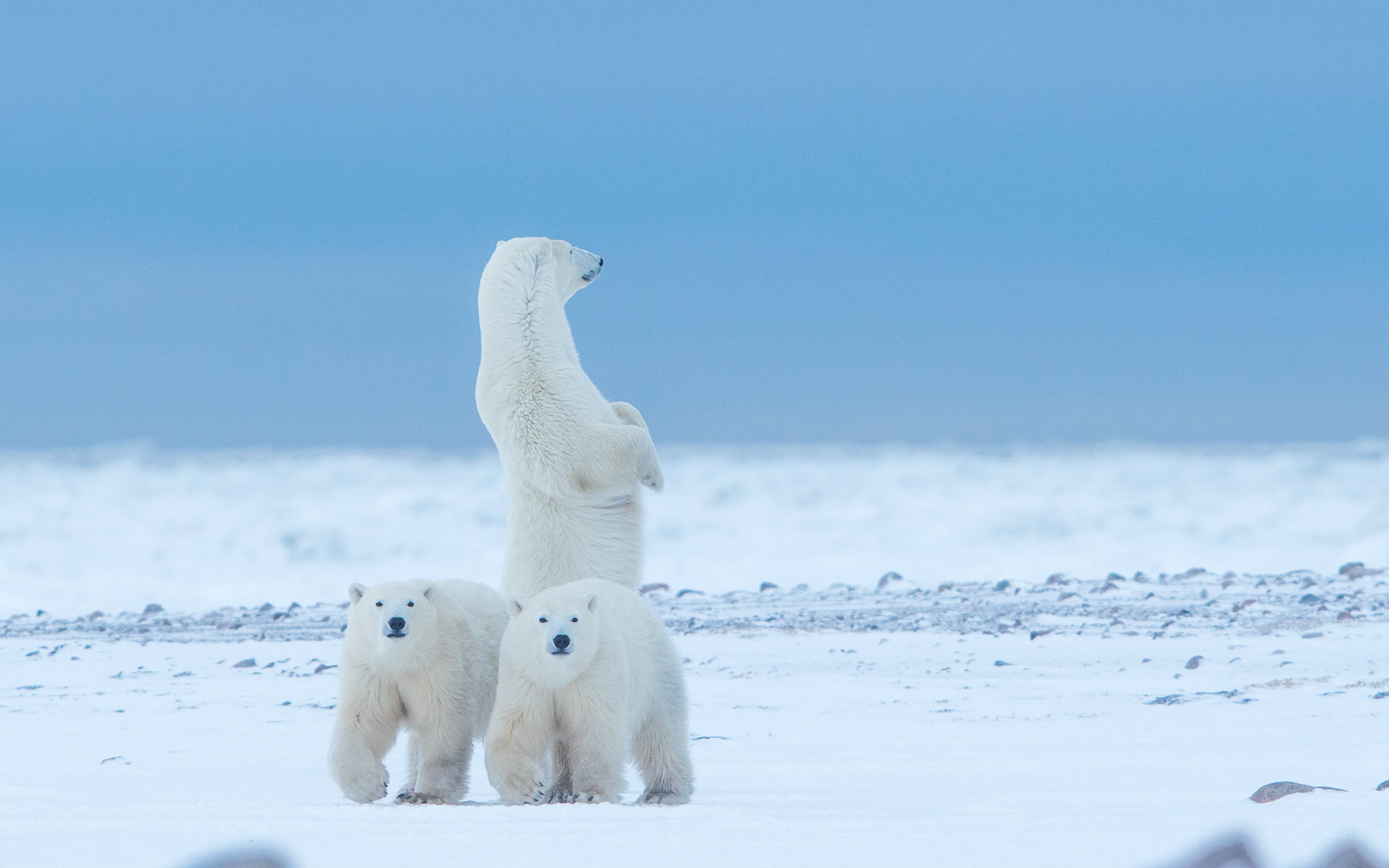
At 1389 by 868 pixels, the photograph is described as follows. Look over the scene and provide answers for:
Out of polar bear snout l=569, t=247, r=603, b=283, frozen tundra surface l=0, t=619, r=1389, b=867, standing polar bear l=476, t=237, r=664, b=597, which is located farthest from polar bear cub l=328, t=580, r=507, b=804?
polar bear snout l=569, t=247, r=603, b=283

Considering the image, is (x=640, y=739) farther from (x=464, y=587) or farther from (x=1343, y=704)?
(x=1343, y=704)

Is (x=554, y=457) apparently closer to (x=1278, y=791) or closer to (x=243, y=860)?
(x=243, y=860)

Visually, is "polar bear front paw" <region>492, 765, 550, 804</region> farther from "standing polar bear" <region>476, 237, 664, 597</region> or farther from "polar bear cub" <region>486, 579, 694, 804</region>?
"standing polar bear" <region>476, 237, 664, 597</region>

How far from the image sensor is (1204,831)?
12.1 feet

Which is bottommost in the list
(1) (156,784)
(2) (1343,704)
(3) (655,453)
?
(1) (156,784)

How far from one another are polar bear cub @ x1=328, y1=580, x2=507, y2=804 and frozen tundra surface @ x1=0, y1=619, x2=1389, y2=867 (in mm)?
159

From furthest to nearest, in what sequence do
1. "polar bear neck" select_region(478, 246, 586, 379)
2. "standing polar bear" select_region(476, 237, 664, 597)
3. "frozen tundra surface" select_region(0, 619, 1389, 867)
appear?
1. "polar bear neck" select_region(478, 246, 586, 379)
2. "standing polar bear" select_region(476, 237, 664, 597)
3. "frozen tundra surface" select_region(0, 619, 1389, 867)

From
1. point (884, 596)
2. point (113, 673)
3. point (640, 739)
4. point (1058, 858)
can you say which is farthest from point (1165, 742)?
point (884, 596)

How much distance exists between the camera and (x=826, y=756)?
5980mm

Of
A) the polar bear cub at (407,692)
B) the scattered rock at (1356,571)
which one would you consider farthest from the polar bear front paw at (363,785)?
the scattered rock at (1356,571)

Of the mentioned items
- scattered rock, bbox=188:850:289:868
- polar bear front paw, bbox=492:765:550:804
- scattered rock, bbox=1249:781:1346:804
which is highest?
scattered rock, bbox=1249:781:1346:804

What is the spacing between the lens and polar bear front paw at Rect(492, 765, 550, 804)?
4691 mm

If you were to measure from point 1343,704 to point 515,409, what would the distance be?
4182 millimetres

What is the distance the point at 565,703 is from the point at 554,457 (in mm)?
1599
